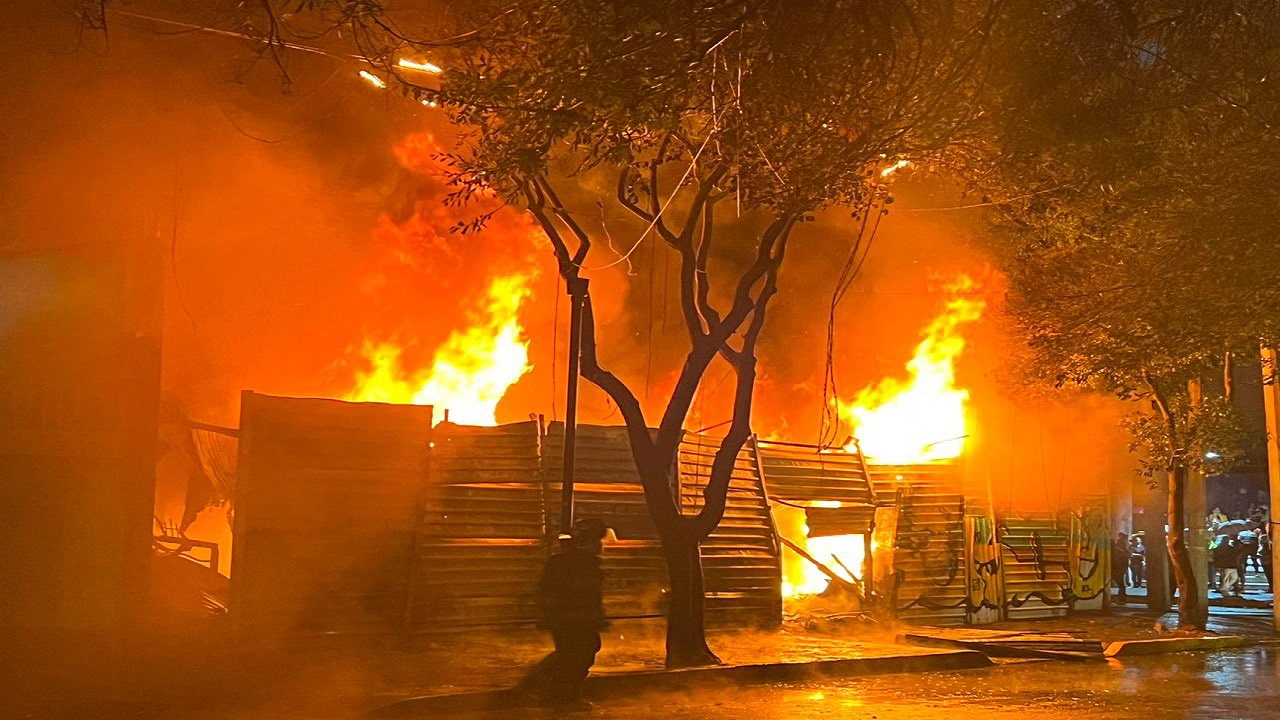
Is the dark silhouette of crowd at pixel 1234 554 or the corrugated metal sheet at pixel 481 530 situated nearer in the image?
the corrugated metal sheet at pixel 481 530

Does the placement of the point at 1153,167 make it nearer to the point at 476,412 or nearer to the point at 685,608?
the point at 685,608

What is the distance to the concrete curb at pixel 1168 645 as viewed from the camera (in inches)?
599

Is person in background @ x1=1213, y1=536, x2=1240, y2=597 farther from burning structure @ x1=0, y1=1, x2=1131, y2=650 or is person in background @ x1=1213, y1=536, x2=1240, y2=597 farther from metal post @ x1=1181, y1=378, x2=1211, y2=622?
metal post @ x1=1181, y1=378, x2=1211, y2=622

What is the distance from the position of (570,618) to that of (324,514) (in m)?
3.88

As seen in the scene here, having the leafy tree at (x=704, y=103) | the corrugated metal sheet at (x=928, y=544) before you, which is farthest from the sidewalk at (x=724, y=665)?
the corrugated metal sheet at (x=928, y=544)

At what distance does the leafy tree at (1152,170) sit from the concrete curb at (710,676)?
16.6 feet

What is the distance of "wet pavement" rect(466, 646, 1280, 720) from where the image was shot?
9.59 m

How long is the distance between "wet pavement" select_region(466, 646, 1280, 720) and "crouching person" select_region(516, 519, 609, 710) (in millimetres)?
326

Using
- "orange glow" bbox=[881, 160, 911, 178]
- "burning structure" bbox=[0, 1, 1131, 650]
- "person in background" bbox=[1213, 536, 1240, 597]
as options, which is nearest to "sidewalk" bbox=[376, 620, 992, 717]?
"burning structure" bbox=[0, 1, 1131, 650]

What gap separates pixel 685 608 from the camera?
1176cm

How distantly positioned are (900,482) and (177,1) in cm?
1243

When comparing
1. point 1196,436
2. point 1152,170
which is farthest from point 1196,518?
point 1152,170

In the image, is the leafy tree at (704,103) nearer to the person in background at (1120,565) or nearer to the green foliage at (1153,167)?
the green foliage at (1153,167)

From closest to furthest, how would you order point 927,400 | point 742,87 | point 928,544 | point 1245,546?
point 742,87 → point 928,544 → point 927,400 → point 1245,546
